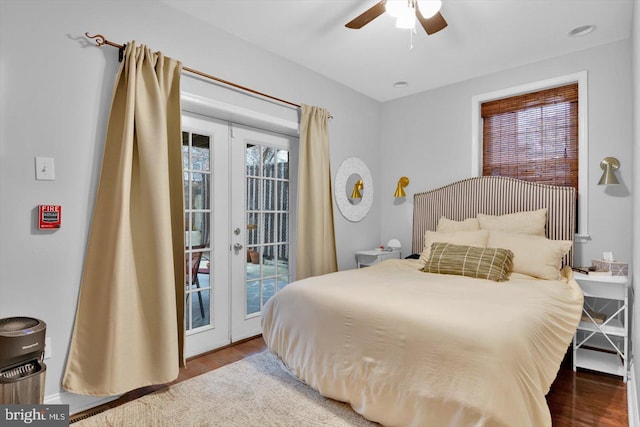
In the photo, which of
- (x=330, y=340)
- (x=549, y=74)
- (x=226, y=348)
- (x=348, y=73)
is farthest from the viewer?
(x=348, y=73)

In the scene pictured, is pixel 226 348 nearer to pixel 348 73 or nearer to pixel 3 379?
pixel 3 379

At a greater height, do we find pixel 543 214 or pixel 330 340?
pixel 543 214

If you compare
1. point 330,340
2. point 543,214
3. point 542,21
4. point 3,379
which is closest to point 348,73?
point 542,21

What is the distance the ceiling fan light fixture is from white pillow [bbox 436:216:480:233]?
79.1 inches

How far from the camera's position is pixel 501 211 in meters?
3.48

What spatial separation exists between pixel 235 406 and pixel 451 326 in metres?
1.36

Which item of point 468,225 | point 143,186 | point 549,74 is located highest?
point 549,74

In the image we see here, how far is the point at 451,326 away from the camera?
1.66m

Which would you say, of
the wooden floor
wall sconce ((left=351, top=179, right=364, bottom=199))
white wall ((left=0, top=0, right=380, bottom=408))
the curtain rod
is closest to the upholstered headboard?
wall sconce ((left=351, top=179, right=364, bottom=199))

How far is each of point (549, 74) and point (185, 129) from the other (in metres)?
3.33

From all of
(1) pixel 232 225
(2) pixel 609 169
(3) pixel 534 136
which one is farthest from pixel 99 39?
(2) pixel 609 169

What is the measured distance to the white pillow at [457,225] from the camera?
11.2 ft

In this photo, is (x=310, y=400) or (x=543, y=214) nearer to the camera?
(x=310, y=400)

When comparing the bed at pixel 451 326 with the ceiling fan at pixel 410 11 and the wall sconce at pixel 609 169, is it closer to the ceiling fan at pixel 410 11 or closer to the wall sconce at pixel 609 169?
the wall sconce at pixel 609 169
